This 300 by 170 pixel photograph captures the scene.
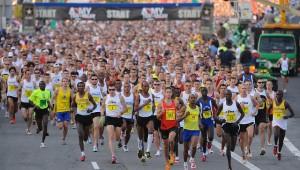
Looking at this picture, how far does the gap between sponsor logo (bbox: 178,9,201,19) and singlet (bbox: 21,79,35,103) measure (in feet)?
76.2

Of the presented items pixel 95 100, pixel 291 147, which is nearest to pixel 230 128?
pixel 95 100

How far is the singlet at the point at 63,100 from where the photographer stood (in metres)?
25.1

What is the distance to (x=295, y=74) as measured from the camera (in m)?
50.7

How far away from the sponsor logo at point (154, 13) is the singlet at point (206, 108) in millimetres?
29540

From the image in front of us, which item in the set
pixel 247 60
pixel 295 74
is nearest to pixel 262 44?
pixel 295 74

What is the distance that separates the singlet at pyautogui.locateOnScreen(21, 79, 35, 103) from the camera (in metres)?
28.9

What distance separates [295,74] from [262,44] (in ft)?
6.55

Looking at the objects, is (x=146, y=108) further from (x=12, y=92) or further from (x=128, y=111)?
(x=12, y=92)

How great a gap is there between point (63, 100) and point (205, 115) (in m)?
3.65

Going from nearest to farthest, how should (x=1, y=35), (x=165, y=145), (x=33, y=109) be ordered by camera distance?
(x=165, y=145) → (x=33, y=109) → (x=1, y=35)

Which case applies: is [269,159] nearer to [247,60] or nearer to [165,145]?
[165,145]

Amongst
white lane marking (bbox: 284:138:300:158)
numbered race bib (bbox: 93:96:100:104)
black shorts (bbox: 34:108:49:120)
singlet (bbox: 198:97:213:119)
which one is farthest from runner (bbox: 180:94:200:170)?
black shorts (bbox: 34:108:49:120)

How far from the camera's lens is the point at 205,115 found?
23.3 m

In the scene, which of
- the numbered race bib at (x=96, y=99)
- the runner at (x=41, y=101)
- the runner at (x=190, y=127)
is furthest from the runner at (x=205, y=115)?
the runner at (x=41, y=101)
